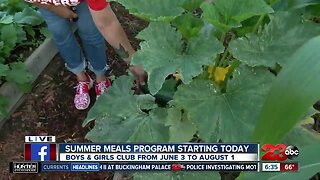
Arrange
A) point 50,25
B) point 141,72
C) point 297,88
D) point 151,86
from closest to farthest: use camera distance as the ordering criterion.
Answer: point 297,88
point 151,86
point 141,72
point 50,25

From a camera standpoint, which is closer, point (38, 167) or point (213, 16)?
point (213, 16)

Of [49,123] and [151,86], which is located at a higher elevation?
[49,123]

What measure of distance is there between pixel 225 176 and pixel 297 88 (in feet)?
3.48

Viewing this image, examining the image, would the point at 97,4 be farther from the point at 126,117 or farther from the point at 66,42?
the point at 66,42

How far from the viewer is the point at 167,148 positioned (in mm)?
1355

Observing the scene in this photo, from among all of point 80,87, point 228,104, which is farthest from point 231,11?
point 80,87

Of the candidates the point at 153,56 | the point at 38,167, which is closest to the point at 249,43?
the point at 153,56

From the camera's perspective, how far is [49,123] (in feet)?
7.49

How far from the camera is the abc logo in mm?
1296

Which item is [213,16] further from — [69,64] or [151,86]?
[69,64]

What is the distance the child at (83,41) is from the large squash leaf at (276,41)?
45cm

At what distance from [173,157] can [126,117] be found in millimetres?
195

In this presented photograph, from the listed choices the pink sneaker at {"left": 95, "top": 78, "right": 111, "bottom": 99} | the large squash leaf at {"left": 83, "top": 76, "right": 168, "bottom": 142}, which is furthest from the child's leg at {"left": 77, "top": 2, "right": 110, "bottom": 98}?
the large squash leaf at {"left": 83, "top": 76, "right": 168, "bottom": 142}

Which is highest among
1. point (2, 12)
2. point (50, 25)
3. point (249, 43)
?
point (2, 12)
